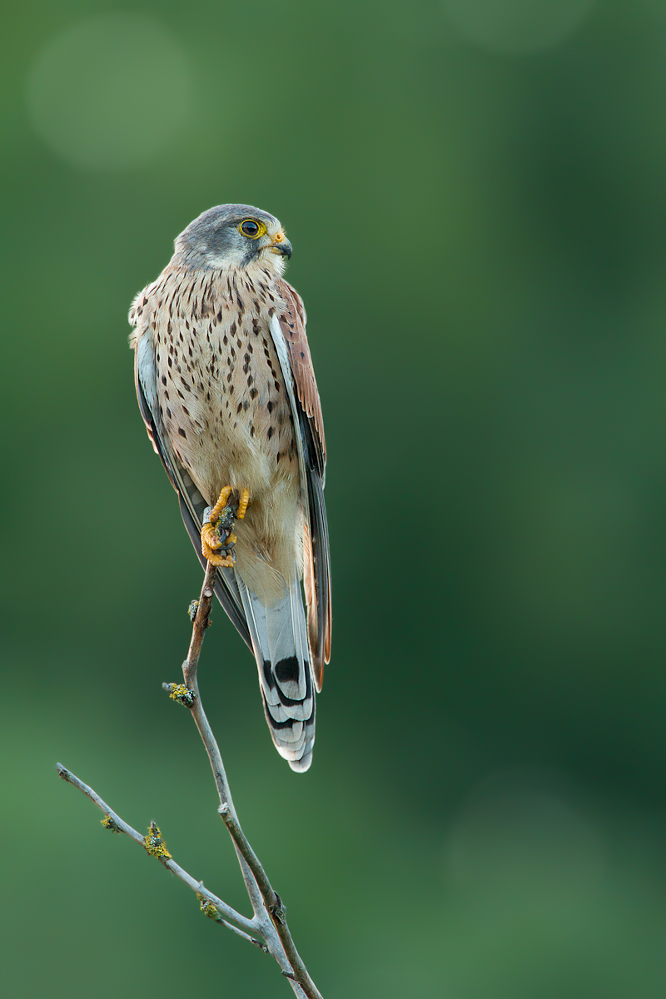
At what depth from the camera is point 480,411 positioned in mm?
13781

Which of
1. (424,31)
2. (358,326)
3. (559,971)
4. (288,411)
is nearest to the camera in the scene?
(288,411)

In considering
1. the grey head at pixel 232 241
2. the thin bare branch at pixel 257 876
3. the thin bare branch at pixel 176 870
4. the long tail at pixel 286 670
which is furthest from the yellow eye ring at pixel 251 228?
the thin bare branch at pixel 176 870

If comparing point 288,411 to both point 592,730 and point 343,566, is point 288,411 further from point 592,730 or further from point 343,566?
point 592,730

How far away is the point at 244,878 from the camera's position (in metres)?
1.55

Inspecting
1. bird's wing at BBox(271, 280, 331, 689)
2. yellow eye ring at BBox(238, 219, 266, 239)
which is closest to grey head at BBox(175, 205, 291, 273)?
yellow eye ring at BBox(238, 219, 266, 239)

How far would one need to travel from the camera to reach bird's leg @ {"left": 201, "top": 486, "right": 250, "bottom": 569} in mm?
2467

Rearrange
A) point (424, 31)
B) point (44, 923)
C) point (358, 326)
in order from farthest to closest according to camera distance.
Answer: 1. point (424, 31)
2. point (358, 326)
3. point (44, 923)

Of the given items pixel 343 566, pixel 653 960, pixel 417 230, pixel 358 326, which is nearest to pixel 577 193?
pixel 417 230

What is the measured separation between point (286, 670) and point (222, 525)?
0.42 m

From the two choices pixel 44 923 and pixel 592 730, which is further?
pixel 592 730

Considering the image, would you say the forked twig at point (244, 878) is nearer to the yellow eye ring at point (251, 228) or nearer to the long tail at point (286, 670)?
the long tail at point (286, 670)

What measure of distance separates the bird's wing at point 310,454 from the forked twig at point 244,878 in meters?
0.85

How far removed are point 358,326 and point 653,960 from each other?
326 inches

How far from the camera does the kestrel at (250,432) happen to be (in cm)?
248
